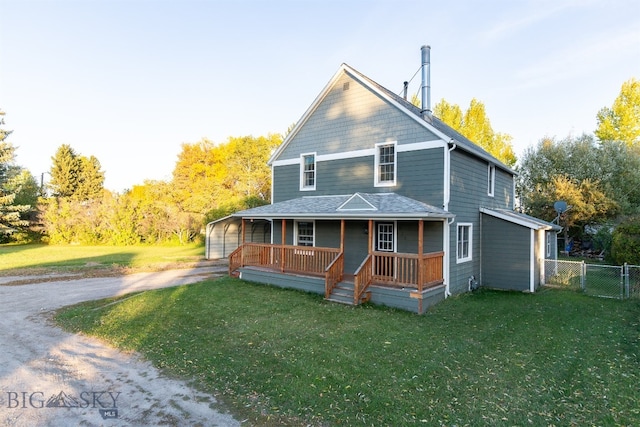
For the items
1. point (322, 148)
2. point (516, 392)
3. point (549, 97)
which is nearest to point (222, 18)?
point (322, 148)

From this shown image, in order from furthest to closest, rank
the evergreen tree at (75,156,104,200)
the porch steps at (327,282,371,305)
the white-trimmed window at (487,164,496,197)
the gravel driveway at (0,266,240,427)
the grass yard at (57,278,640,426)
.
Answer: the evergreen tree at (75,156,104,200) < the white-trimmed window at (487,164,496,197) < the porch steps at (327,282,371,305) < the grass yard at (57,278,640,426) < the gravel driveway at (0,266,240,427)

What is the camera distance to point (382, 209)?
10500 mm

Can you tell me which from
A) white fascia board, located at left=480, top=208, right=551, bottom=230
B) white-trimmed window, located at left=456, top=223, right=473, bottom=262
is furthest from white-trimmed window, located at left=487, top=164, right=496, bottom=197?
white-trimmed window, located at left=456, top=223, right=473, bottom=262

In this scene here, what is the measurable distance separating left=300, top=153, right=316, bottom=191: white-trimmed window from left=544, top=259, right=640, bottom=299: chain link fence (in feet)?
33.3

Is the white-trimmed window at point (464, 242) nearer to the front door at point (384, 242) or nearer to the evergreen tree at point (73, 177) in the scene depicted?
the front door at point (384, 242)

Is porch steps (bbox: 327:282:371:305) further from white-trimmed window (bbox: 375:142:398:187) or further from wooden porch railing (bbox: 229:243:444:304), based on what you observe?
white-trimmed window (bbox: 375:142:398:187)

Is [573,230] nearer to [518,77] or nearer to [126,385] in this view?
[518,77]

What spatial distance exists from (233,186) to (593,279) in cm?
3289

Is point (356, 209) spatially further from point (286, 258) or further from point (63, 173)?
point (63, 173)

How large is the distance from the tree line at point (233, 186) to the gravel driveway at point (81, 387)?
2057cm

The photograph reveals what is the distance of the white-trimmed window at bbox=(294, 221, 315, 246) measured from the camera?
1424 centimetres

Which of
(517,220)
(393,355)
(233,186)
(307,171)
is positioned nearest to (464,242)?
(517,220)

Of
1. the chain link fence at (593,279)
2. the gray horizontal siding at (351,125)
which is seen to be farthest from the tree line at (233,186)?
the gray horizontal siding at (351,125)

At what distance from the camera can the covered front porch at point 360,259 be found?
9.95 metres
